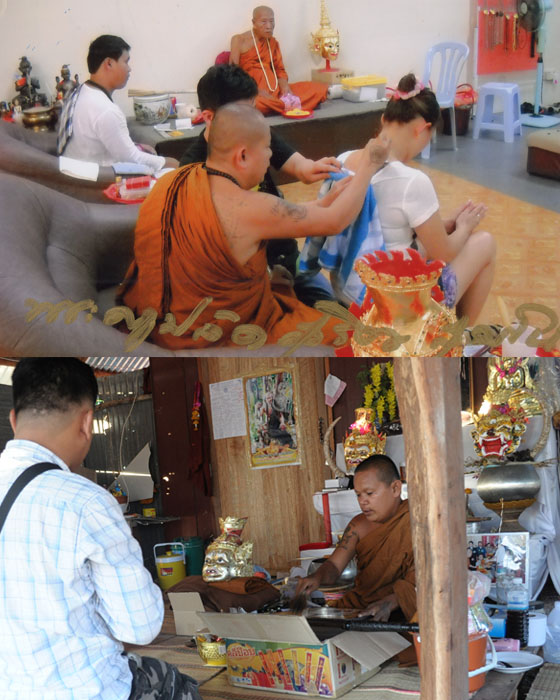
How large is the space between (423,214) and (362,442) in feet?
8.97

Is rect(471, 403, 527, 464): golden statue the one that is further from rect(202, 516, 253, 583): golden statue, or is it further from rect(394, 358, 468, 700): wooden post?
rect(394, 358, 468, 700): wooden post

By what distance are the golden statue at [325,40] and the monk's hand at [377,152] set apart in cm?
20

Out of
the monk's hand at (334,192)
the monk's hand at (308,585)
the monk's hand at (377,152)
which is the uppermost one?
the monk's hand at (377,152)

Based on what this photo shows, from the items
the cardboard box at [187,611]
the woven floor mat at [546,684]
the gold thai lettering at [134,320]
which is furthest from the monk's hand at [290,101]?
the cardboard box at [187,611]

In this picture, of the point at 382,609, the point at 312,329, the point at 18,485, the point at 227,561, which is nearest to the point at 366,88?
the point at 312,329

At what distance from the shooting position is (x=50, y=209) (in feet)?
6.49

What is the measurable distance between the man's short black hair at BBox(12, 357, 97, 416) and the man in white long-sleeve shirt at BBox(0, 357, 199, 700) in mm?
119

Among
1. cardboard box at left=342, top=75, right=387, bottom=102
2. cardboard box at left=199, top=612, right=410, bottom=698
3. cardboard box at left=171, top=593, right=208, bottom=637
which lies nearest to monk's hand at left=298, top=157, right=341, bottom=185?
cardboard box at left=342, top=75, right=387, bottom=102

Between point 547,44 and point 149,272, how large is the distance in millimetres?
924

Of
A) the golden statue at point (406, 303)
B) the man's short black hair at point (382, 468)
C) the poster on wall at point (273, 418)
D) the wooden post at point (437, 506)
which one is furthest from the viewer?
the poster on wall at point (273, 418)

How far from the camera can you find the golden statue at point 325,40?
1.78 metres

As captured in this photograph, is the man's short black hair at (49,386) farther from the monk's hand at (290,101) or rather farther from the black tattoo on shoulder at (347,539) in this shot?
the black tattoo on shoulder at (347,539)

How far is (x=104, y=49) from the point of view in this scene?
5.98 feet

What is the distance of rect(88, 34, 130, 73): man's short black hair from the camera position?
5.96 ft
